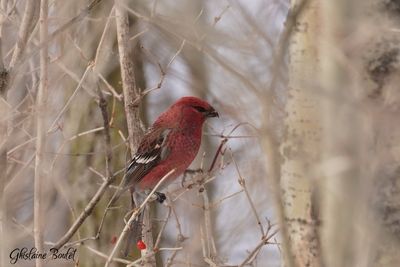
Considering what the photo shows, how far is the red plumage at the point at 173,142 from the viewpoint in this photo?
4691 millimetres

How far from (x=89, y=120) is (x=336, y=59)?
4835 millimetres

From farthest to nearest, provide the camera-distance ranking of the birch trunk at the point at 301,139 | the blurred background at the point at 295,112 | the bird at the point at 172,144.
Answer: the bird at the point at 172,144 → the birch trunk at the point at 301,139 → the blurred background at the point at 295,112

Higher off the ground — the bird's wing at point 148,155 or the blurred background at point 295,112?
the bird's wing at point 148,155

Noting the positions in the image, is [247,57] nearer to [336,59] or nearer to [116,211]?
[336,59]

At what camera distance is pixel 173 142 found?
4871mm

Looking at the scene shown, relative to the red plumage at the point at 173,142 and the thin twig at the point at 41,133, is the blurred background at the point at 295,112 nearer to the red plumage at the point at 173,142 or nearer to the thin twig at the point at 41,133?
the thin twig at the point at 41,133

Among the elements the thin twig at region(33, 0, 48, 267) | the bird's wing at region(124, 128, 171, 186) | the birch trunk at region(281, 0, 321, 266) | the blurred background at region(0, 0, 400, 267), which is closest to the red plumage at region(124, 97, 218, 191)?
the bird's wing at region(124, 128, 171, 186)

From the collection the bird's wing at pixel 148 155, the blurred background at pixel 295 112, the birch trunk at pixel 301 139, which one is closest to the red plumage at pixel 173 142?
the bird's wing at pixel 148 155

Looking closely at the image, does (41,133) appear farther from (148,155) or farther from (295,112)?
(148,155)

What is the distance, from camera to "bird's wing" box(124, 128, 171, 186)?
454 centimetres

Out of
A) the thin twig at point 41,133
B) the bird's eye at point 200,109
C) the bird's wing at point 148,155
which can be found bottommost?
the thin twig at point 41,133

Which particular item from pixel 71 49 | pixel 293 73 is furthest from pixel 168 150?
pixel 293 73

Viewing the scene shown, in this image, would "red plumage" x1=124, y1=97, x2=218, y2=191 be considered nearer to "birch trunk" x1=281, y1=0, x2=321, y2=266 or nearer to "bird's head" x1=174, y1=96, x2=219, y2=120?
"bird's head" x1=174, y1=96, x2=219, y2=120

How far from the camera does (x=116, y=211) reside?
642 cm
